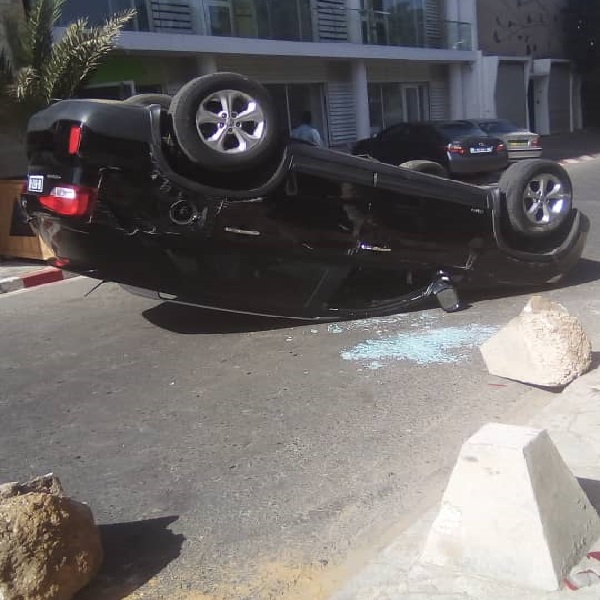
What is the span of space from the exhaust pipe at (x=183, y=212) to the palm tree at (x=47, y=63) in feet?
21.3

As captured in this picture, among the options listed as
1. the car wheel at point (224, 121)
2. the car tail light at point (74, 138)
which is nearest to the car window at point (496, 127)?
the car wheel at point (224, 121)

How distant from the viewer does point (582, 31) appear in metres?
35.6

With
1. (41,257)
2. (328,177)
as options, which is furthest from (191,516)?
(41,257)

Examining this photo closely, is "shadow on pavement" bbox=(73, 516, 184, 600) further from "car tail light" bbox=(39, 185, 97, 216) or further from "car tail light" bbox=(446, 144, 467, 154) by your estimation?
"car tail light" bbox=(446, 144, 467, 154)

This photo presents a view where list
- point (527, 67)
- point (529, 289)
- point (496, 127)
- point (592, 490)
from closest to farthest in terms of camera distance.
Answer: point (592, 490) → point (529, 289) → point (496, 127) → point (527, 67)

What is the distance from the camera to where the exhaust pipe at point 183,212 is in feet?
17.8

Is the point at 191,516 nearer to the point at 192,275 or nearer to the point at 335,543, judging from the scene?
the point at 335,543

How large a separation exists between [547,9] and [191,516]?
119ft

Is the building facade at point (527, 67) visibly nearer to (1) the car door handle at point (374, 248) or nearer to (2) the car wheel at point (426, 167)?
(2) the car wheel at point (426, 167)

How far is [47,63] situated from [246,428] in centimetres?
843

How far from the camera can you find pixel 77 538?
118 inches

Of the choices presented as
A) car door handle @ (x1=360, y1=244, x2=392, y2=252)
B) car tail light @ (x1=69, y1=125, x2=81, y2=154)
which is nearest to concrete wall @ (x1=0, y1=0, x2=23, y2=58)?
car tail light @ (x1=69, y1=125, x2=81, y2=154)

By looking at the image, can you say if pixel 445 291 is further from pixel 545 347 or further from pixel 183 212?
pixel 183 212

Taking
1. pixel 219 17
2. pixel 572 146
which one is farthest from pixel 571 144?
pixel 219 17
